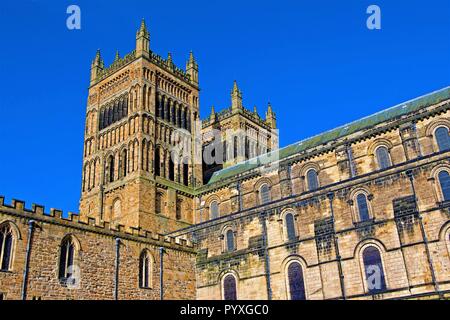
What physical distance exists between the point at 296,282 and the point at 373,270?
508 centimetres

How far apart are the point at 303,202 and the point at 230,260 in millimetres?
6663

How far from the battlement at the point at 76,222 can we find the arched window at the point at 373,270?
45.9 ft

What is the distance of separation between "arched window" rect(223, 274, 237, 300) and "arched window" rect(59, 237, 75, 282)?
35.5 ft

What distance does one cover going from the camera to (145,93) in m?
47.3

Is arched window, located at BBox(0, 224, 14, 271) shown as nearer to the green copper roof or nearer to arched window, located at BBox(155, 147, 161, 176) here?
arched window, located at BBox(155, 147, 161, 176)

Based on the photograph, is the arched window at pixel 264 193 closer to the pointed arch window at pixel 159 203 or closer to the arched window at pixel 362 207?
the pointed arch window at pixel 159 203

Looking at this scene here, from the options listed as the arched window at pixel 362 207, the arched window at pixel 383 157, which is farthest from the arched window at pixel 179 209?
the arched window at pixel 362 207

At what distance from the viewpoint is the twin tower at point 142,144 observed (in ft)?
143

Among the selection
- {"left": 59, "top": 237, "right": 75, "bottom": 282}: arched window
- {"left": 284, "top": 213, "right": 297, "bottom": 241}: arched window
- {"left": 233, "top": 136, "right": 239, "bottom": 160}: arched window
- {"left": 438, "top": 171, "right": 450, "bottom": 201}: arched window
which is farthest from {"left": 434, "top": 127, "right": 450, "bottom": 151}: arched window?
{"left": 233, "top": 136, "right": 239, "bottom": 160}: arched window

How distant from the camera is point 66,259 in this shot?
89.1 feet

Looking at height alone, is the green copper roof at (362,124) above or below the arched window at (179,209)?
above

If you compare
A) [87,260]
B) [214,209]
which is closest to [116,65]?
[214,209]
